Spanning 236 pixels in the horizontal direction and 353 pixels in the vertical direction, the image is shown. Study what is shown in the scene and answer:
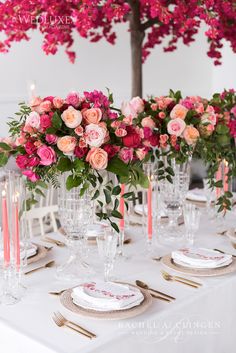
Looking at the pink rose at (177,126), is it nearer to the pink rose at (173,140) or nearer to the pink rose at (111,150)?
the pink rose at (173,140)

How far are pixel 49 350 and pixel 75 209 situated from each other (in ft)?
2.02

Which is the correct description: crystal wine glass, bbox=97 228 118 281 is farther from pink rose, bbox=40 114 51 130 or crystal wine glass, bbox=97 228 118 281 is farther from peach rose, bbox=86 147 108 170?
pink rose, bbox=40 114 51 130

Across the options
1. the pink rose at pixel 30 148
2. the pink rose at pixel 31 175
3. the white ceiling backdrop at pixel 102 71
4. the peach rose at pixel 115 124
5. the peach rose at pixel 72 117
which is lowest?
the pink rose at pixel 31 175

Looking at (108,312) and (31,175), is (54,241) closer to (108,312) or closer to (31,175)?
(31,175)

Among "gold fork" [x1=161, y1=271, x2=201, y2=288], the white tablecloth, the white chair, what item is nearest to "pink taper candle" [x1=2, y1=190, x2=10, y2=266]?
the white tablecloth

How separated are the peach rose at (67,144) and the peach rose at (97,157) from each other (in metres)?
0.06

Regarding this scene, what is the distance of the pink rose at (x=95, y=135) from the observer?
1.83m

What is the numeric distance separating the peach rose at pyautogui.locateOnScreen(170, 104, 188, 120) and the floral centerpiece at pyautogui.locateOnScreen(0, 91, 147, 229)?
A: 1.51 ft

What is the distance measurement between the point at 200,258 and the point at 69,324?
→ 64 cm

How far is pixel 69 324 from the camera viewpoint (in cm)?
159

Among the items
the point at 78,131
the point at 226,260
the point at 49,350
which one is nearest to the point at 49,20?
the point at 78,131

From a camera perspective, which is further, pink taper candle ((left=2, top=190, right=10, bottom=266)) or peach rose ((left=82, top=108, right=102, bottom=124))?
peach rose ((left=82, top=108, right=102, bottom=124))

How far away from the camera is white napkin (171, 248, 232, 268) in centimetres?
202

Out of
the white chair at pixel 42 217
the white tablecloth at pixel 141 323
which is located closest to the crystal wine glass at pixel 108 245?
the white tablecloth at pixel 141 323
